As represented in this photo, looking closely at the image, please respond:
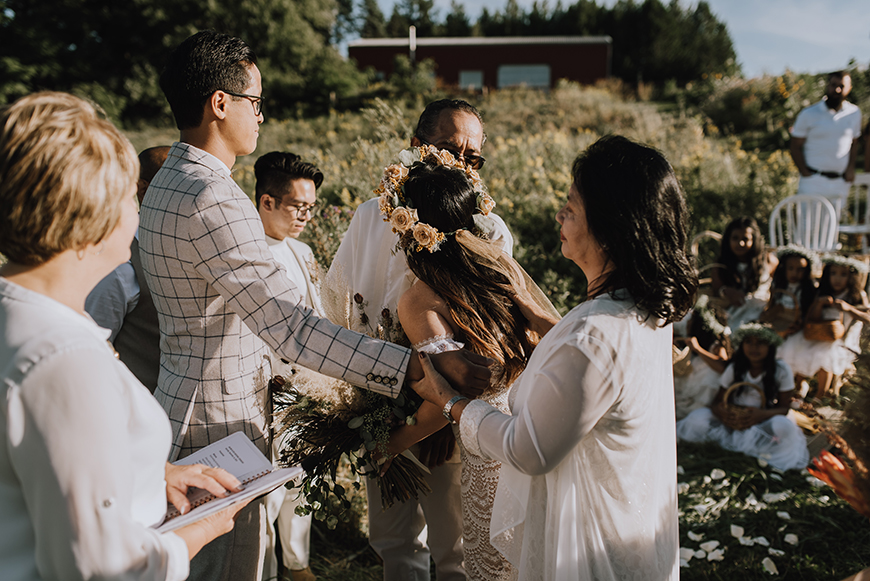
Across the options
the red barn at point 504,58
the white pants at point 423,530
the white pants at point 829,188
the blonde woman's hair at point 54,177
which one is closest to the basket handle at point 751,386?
the white pants at point 423,530

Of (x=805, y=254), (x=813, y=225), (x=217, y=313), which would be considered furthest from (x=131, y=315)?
(x=813, y=225)

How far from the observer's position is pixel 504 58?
119 ft

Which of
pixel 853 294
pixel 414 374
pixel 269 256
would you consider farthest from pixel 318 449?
pixel 853 294

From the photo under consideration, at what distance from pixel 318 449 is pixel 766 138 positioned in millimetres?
19432

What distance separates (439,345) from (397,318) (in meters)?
0.41

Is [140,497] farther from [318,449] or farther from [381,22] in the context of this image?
[381,22]

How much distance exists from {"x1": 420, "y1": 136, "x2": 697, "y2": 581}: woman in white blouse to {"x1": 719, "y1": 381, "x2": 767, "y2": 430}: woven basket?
11.1 ft

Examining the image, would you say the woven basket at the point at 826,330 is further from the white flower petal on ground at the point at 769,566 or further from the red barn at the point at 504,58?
the red barn at the point at 504,58

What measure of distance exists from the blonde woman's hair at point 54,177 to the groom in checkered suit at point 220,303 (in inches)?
27.9

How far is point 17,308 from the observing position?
1.12 meters

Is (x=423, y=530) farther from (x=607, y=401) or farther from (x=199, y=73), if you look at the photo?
(x=199, y=73)

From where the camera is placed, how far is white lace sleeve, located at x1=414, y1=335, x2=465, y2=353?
81.5 inches

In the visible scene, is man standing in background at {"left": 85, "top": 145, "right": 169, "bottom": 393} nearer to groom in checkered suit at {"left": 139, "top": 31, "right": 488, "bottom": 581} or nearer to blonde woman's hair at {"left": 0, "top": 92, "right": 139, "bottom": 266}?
groom in checkered suit at {"left": 139, "top": 31, "right": 488, "bottom": 581}

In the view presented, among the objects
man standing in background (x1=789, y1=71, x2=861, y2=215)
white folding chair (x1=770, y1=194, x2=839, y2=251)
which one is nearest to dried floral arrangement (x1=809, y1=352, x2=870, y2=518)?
white folding chair (x1=770, y1=194, x2=839, y2=251)
